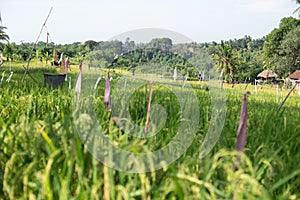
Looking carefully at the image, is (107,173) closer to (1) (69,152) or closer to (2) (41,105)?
(1) (69,152)

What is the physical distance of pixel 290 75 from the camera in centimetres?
3778

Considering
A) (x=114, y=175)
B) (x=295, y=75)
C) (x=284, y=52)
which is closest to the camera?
→ (x=114, y=175)

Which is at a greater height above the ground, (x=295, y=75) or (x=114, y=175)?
(x=114, y=175)

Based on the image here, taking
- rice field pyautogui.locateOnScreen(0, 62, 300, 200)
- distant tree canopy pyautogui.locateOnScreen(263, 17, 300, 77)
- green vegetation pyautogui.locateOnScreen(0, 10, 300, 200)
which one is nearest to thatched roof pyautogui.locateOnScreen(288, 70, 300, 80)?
distant tree canopy pyautogui.locateOnScreen(263, 17, 300, 77)

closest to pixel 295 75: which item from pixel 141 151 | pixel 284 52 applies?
pixel 284 52

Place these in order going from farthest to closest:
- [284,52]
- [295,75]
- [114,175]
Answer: [295,75], [284,52], [114,175]

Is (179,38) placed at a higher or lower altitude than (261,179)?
higher

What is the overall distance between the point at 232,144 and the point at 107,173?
71 cm

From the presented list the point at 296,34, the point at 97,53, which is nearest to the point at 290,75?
the point at 296,34

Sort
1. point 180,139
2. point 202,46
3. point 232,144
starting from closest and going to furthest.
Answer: point 180,139 < point 232,144 < point 202,46

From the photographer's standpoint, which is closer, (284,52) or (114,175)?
(114,175)

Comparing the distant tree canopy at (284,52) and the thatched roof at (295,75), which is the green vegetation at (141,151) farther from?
the thatched roof at (295,75)

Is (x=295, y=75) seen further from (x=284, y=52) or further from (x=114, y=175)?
(x=114, y=175)

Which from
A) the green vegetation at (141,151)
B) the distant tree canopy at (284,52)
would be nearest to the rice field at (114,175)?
the green vegetation at (141,151)
